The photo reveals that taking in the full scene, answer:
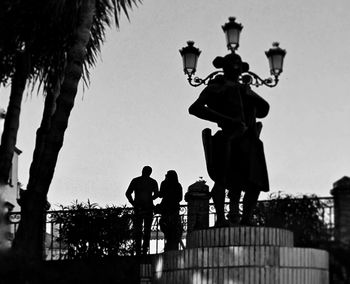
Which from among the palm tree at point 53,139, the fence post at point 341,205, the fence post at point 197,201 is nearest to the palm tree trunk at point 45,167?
the palm tree at point 53,139

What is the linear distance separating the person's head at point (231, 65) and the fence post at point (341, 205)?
3417 mm

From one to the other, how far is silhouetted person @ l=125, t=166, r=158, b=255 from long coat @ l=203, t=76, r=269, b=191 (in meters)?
4.79

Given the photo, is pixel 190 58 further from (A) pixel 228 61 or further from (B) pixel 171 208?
(A) pixel 228 61

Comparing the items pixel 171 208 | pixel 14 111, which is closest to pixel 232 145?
pixel 171 208

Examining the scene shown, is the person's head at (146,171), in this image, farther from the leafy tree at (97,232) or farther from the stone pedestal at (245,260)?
the stone pedestal at (245,260)

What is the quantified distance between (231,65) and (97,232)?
5902 mm

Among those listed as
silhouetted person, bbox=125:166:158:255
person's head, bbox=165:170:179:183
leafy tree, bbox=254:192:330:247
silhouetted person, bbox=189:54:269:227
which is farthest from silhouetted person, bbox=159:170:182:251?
silhouetted person, bbox=189:54:269:227

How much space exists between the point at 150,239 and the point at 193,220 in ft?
3.31

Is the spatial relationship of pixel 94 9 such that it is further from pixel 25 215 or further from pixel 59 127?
pixel 25 215

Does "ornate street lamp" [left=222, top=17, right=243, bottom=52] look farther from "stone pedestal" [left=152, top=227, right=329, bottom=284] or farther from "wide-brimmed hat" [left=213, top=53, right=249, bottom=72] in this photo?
"stone pedestal" [left=152, top=227, right=329, bottom=284]

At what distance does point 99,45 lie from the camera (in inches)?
910

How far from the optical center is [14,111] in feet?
75.6

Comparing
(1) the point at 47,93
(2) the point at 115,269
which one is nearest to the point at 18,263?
(2) the point at 115,269

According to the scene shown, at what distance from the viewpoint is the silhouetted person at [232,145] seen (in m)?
14.9
